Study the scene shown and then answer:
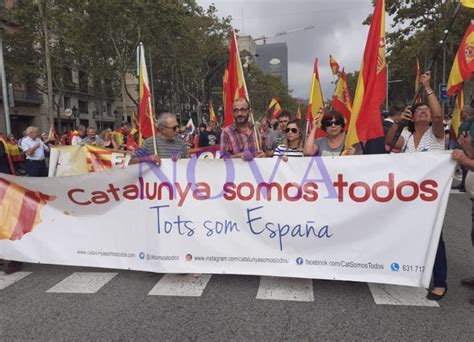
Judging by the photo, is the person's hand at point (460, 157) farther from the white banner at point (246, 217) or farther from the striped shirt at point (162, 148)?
the striped shirt at point (162, 148)

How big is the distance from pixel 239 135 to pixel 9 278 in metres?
2.92

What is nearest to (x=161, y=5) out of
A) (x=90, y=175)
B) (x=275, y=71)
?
(x=90, y=175)

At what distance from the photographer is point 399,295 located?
3.86 m

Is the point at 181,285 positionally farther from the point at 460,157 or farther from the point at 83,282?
the point at 460,157

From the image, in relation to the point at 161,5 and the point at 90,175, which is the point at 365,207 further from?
the point at 161,5

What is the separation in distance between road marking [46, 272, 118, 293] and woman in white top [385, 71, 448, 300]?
10.0ft

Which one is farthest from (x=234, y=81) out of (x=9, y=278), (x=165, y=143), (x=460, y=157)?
(x=9, y=278)

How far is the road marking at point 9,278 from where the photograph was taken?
4.44 meters

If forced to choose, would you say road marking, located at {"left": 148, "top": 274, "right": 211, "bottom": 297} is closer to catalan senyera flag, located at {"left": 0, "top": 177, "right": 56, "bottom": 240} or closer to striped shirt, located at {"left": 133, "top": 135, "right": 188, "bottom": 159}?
striped shirt, located at {"left": 133, "top": 135, "right": 188, "bottom": 159}

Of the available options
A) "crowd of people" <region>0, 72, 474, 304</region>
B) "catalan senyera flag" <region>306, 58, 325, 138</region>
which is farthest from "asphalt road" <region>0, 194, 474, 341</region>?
"catalan senyera flag" <region>306, 58, 325, 138</region>

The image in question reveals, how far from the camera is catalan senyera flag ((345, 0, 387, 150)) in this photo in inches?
159

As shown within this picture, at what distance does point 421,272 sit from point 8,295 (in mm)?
3782

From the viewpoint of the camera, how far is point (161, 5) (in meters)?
24.8

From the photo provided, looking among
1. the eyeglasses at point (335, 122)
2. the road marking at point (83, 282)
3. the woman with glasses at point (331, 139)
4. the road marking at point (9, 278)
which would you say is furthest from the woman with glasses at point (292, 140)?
the road marking at point (9, 278)
